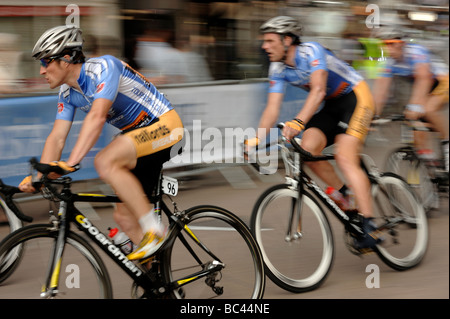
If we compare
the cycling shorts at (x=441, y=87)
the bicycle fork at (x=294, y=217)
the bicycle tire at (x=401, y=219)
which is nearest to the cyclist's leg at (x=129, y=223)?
the bicycle fork at (x=294, y=217)

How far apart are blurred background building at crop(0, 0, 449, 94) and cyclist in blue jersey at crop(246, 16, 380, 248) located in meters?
2.51

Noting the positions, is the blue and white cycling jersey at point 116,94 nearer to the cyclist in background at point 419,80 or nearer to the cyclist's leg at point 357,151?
the cyclist's leg at point 357,151

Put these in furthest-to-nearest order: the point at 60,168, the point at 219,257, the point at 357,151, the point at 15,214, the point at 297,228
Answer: the point at 357,151 < the point at 297,228 < the point at 219,257 < the point at 15,214 < the point at 60,168

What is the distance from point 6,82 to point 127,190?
3852mm

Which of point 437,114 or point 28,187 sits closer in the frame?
point 28,187

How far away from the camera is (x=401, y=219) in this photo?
565 centimetres

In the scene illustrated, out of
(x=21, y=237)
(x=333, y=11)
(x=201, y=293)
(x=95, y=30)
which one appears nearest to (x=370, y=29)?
(x=333, y=11)

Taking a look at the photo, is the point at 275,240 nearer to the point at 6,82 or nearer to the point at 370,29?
the point at 6,82

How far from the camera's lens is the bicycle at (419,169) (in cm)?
708

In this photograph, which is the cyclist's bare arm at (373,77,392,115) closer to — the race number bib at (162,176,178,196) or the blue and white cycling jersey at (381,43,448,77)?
the blue and white cycling jersey at (381,43,448,77)

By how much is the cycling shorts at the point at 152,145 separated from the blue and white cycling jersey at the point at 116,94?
8 cm

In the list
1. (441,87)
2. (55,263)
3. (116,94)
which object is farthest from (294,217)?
(441,87)

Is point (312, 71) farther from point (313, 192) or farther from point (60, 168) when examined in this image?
point (60, 168)

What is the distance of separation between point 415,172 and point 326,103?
2.05 meters
